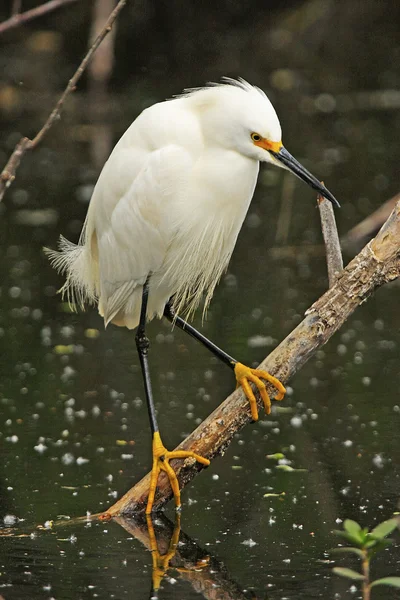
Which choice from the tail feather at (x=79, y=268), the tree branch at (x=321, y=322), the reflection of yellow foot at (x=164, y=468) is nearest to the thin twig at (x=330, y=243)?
the tree branch at (x=321, y=322)

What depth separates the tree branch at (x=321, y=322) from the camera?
3.91 metres

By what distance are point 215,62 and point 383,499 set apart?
12.5m

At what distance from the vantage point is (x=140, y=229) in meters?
4.45

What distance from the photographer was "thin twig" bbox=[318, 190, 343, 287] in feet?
13.1

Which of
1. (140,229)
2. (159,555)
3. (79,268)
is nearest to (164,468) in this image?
(159,555)

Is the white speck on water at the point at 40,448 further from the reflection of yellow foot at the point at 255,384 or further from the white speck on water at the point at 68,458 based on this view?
the reflection of yellow foot at the point at 255,384

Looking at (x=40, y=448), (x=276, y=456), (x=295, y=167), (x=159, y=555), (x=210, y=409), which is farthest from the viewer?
(x=210, y=409)

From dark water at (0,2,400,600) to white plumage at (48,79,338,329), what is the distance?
31.5 inches

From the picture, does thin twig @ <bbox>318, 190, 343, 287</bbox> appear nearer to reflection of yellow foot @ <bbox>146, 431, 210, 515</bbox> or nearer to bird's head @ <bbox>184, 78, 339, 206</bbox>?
bird's head @ <bbox>184, 78, 339, 206</bbox>

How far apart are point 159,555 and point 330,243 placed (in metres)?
1.33

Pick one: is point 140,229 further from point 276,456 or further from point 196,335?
point 276,456

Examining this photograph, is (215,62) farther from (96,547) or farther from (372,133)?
(96,547)

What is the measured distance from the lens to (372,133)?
12.7 meters

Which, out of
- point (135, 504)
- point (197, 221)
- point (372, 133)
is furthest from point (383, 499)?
point (372, 133)
